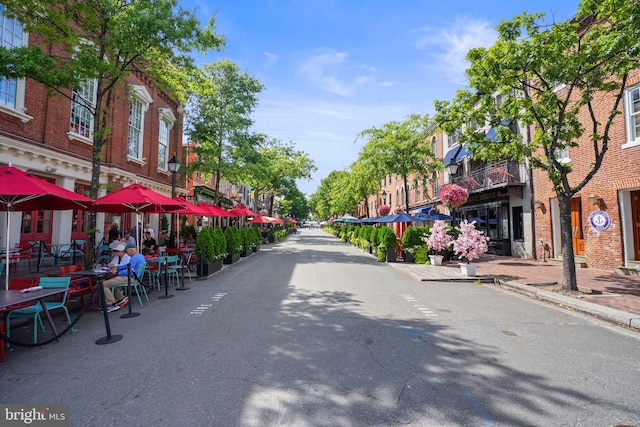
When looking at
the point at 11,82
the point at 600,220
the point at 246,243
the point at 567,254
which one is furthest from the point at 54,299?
the point at 600,220

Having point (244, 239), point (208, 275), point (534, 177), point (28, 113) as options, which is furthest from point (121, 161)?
point (534, 177)

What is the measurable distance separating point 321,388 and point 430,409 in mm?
1105

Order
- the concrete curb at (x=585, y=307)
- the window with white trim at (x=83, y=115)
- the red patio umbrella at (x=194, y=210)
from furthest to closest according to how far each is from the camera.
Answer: the window with white trim at (x=83, y=115) < the red patio umbrella at (x=194, y=210) < the concrete curb at (x=585, y=307)

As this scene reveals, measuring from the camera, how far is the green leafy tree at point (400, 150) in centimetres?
Answer: 1906

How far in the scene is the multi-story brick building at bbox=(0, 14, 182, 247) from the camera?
33.3 feet

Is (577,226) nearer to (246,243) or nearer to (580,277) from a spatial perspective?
(580,277)

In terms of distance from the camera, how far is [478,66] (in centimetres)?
900

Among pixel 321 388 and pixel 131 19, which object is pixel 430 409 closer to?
pixel 321 388

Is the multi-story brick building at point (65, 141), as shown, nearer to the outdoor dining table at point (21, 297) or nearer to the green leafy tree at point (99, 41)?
the green leafy tree at point (99, 41)

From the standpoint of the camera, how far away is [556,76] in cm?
806

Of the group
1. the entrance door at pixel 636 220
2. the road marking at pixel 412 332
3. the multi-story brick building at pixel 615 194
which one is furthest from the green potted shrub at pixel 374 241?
the road marking at pixel 412 332

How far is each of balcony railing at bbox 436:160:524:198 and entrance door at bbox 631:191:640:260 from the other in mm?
4942

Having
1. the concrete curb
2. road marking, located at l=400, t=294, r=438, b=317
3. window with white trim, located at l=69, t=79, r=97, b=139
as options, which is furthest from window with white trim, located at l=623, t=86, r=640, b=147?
window with white trim, located at l=69, t=79, r=97, b=139

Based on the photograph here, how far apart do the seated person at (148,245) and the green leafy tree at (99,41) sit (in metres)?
2.88
